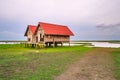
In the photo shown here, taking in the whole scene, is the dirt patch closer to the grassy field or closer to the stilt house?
the grassy field

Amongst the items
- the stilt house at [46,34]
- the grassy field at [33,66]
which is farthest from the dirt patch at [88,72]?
the stilt house at [46,34]

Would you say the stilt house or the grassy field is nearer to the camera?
the grassy field

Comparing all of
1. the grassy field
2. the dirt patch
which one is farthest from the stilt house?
the dirt patch

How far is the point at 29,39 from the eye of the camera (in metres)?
47.5

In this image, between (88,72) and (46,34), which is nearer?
(88,72)

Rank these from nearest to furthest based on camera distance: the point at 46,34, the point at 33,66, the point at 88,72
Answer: the point at 88,72 → the point at 33,66 → the point at 46,34

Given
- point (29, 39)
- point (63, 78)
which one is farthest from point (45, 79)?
point (29, 39)

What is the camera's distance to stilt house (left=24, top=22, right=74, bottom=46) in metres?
41.7

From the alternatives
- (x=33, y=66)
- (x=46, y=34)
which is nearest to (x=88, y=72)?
(x=33, y=66)

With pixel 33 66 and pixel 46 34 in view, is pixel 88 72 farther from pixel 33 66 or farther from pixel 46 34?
pixel 46 34

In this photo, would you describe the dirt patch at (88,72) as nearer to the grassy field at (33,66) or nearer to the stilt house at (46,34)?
the grassy field at (33,66)

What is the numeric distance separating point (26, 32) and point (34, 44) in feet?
18.4

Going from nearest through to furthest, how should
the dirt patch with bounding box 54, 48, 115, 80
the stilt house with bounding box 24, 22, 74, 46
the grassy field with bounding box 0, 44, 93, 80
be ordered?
the dirt patch with bounding box 54, 48, 115, 80, the grassy field with bounding box 0, 44, 93, 80, the stilt house with bounding box 24, 22, 74, 46

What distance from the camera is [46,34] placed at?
4056 cm
